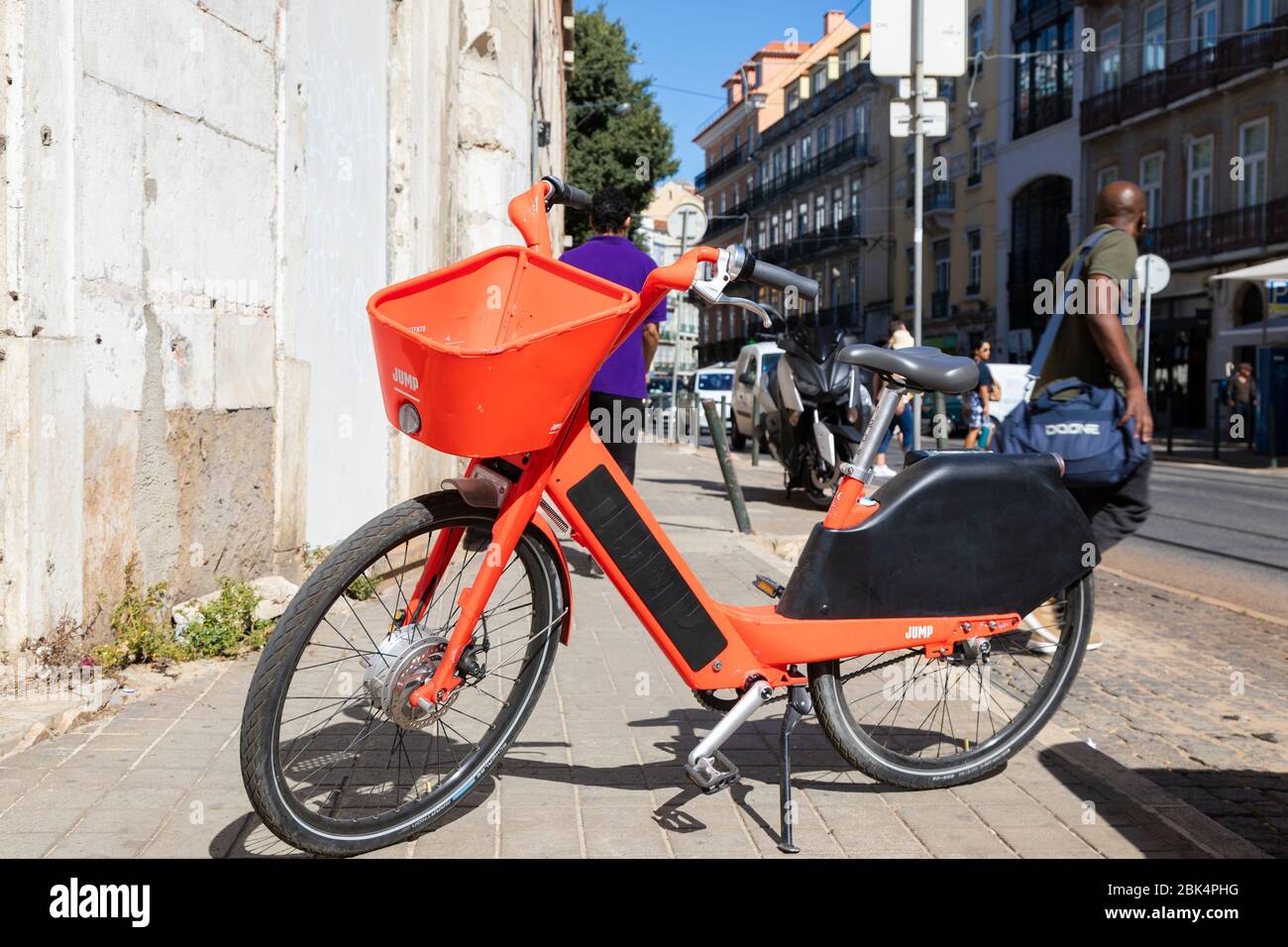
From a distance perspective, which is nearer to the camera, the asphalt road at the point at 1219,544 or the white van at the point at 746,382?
the asphalt road at the point at 1219,544

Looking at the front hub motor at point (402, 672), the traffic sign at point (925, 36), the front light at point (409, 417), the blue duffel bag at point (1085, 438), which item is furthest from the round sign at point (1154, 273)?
the front light at point (409, 417)

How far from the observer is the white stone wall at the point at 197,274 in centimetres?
438

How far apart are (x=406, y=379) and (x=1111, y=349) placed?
311 cm

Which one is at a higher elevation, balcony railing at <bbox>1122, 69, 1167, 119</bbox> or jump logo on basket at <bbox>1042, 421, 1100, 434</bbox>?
balcony railing at <bbox>1122, 69, 1167, 119</bbox>

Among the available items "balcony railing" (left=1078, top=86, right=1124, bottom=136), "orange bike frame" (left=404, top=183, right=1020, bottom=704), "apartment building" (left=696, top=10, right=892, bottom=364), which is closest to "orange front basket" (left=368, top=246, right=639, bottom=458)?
"orange bike frame" (left=404, top=183, right=1020, bottom=704)

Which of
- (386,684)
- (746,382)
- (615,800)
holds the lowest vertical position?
(615,800)

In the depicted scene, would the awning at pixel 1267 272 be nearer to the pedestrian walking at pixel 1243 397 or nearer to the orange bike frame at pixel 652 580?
the pedestrian walking at pixel 1243 397

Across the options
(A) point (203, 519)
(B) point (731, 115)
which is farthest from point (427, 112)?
(B) point (731, 115)

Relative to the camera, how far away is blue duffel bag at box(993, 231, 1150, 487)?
4.75 meters

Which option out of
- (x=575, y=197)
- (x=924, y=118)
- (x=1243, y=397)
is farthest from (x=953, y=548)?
(x=1243, y=397)

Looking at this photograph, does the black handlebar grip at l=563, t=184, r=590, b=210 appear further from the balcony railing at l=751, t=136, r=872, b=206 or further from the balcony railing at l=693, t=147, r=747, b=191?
the balcony railing at l=693, t=147, r=747, b=191

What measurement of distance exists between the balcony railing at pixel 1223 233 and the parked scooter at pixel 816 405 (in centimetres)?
2129

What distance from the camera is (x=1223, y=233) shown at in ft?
104

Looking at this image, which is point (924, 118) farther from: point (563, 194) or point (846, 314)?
point (846, 314)
